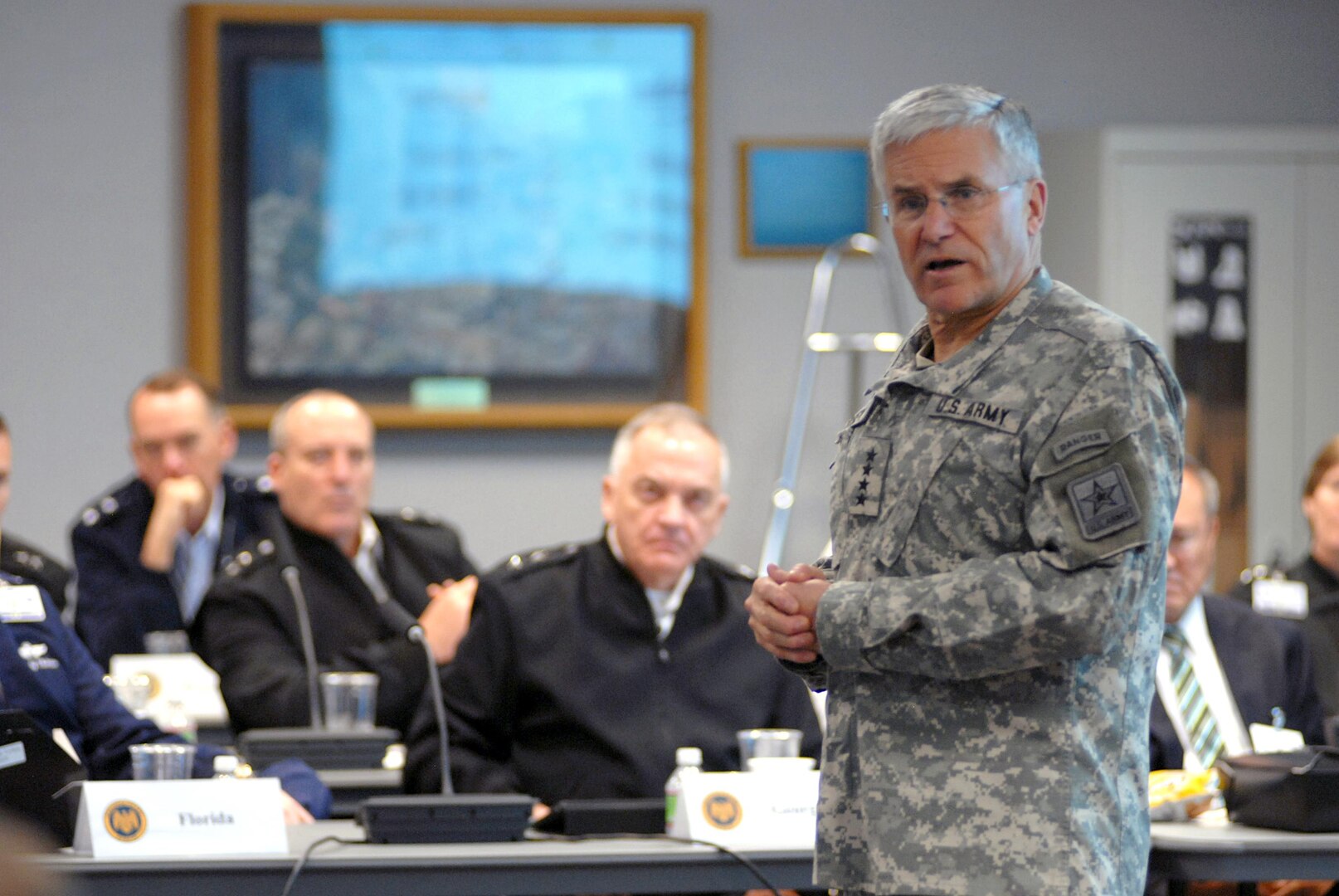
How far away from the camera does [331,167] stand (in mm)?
5141

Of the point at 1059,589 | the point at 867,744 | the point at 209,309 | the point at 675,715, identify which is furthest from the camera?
the point at 209,309

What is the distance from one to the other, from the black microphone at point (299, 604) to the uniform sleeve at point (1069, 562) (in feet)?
6.84

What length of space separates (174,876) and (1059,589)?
48.5 inches

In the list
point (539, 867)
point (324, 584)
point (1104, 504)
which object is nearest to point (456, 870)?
point (539, 867)

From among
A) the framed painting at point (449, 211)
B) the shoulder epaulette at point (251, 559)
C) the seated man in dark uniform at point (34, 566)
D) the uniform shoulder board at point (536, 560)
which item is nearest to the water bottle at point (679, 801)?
the uniform shoulder board at point (536, 560)

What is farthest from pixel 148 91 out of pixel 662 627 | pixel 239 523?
pixel 662 627

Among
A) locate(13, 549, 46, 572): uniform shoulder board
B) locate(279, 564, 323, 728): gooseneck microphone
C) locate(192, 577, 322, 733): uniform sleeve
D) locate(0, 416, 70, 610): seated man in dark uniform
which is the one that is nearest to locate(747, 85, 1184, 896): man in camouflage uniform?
locate(279, 564, 323, 728): gooseneck microphone

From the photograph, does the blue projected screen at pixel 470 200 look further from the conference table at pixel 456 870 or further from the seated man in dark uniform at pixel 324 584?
the conference table at pixel 456 870

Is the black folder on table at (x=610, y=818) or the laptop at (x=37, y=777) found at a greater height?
the laptop at (x=37, y=777)

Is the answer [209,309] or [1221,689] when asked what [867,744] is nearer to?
[1221,689]

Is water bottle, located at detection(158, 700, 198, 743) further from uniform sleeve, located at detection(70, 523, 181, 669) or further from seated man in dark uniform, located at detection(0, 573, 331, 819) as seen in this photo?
uniform sleeve, located at detection(70, 523, 181, 669)

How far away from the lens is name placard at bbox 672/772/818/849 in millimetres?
2230

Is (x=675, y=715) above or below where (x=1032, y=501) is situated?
below

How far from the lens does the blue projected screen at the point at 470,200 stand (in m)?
5.12
